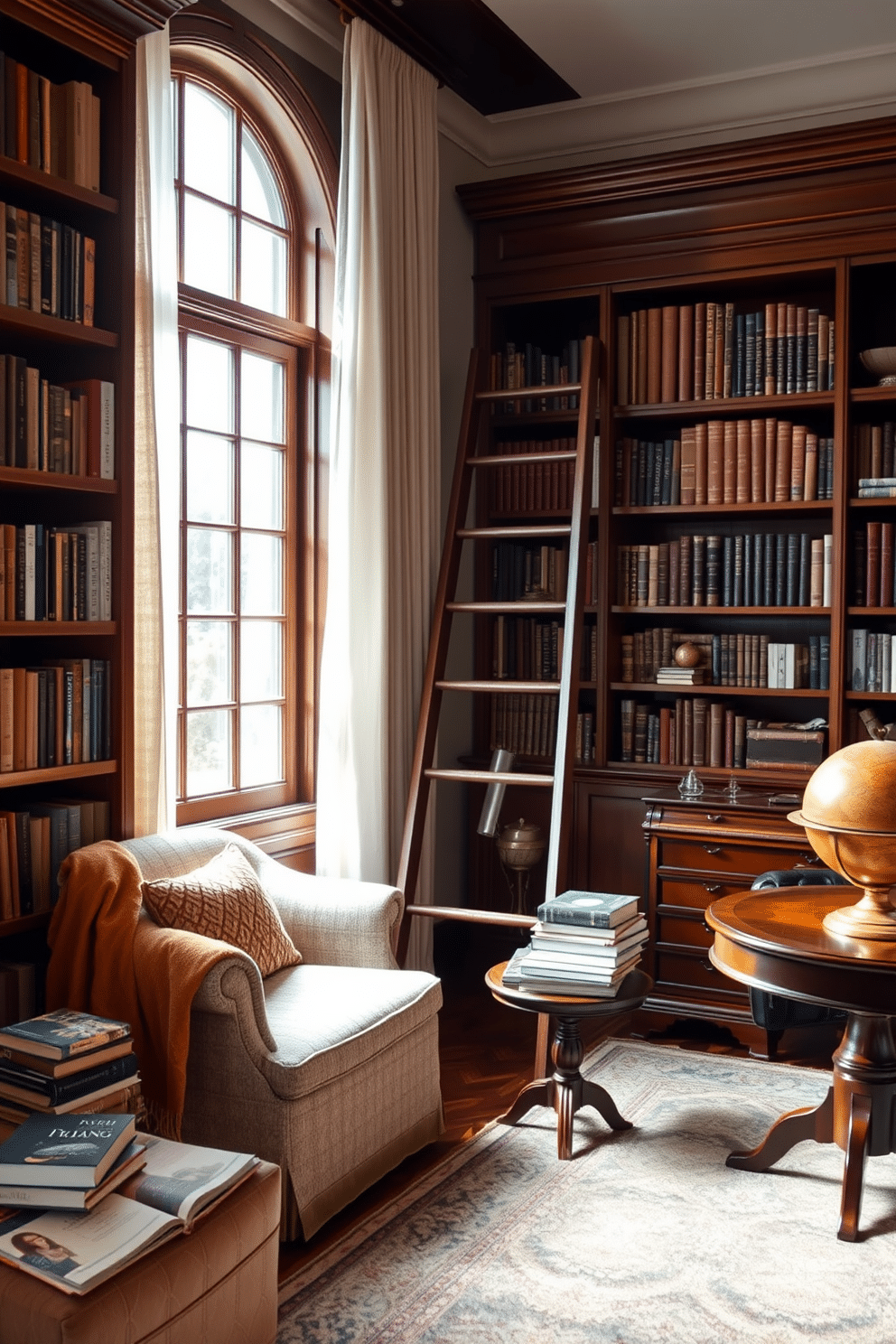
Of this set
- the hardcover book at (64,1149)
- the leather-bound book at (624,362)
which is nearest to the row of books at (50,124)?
the hardcover book at (64,1149)

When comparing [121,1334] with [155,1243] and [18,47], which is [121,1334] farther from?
[18,47]

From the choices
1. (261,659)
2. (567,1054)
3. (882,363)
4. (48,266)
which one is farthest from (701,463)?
(48,266)

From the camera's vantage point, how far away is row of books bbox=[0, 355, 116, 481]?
8.89 ft

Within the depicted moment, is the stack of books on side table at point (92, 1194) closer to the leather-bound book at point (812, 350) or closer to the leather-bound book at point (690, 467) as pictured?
the leather-bound book at point (690, 467)

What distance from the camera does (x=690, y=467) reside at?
457cm

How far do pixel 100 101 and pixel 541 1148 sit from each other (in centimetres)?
276

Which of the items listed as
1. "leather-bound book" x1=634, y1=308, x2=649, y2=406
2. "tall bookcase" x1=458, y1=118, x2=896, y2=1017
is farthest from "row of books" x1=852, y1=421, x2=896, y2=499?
"leather-bound book" x1=634, y1=308, x2=649, y2=406

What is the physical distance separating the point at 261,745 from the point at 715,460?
1893mm

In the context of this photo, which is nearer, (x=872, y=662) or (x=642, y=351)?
(x=872, y=662)

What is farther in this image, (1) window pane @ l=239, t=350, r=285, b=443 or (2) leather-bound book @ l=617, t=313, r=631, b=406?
(2) leather-bound book @ l=617, t=313, r=631, b=406

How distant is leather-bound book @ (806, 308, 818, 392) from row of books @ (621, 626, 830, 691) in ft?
2.90

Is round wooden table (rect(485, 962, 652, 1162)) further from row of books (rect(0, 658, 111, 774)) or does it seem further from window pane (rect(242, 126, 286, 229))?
window pane (rect(242, 126, 286, 229))

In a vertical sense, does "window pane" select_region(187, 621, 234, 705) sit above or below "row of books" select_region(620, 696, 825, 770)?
above

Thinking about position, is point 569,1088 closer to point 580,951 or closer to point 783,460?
point 580,951
